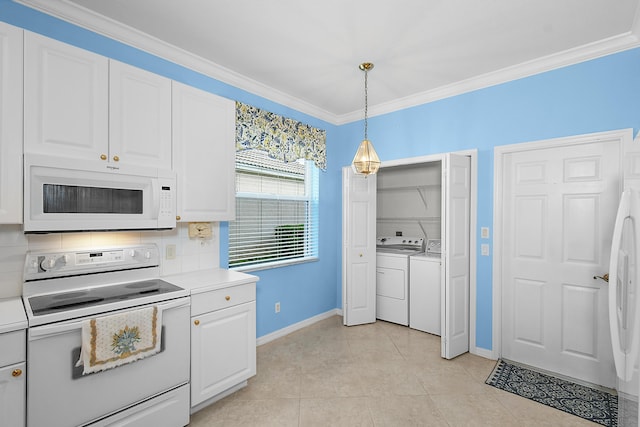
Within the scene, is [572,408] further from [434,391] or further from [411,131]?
[411,131]

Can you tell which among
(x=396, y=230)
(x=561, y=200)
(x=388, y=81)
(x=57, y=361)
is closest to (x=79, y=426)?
(x=57, y=361)

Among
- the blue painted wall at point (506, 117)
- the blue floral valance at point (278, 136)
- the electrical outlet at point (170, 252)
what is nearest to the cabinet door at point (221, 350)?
the electrical outlet at point (170, 252)

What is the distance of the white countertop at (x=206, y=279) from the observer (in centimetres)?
214

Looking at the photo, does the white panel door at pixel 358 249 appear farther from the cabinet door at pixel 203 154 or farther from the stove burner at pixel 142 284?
the stove burner at pixel 142 284

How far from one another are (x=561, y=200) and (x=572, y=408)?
1.62 m

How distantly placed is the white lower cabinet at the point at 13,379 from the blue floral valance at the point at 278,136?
2.09 m

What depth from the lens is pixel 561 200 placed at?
268 centimetres

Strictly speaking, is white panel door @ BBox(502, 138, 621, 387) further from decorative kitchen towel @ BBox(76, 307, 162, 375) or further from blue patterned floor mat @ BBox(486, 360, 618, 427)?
decorative kitchen towel @ BBox(76, 307, 162, 375)

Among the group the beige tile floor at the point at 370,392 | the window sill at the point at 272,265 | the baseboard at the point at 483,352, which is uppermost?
the window sill at the point at 272,265

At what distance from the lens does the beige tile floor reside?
6.91 feet

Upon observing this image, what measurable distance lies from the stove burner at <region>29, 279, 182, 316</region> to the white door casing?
118 inches

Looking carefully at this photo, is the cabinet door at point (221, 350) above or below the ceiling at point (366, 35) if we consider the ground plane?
below

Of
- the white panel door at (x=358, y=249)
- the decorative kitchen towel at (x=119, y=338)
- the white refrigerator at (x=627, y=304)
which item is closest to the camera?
the white refrigerator at (x=627, y=304)

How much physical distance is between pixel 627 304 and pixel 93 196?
2967 millimetres
